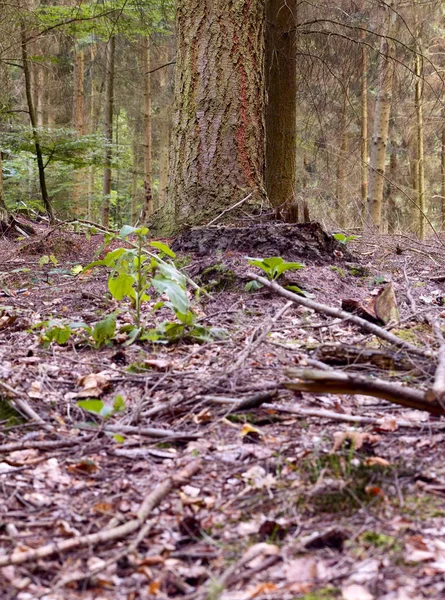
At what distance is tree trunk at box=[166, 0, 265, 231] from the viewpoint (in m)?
4.64

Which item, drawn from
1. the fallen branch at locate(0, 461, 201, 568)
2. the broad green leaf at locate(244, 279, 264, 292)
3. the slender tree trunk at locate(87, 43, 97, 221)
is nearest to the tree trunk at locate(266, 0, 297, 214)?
the broad green leaf at locate(244, 279, 264, 292)

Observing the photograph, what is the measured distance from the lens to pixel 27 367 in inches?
103

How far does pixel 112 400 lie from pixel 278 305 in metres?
1.47

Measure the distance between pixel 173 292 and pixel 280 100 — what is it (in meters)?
4.89

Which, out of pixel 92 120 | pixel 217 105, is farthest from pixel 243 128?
pixel 92 120

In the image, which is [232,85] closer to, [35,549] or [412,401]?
[412,401]

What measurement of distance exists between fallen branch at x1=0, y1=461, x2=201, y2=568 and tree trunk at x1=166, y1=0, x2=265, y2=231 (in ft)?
10.8

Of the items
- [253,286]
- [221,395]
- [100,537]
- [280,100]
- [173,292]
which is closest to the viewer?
[100,537]

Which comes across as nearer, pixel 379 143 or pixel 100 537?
pixel 100 537

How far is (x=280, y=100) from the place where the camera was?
6781 millimetres

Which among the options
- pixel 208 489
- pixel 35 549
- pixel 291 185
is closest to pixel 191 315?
pixel 208 489

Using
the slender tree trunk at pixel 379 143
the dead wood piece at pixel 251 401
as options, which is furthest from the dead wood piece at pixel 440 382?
the slender tree trunk at pixel 379 143

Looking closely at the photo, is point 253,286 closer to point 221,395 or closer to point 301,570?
point 221,395

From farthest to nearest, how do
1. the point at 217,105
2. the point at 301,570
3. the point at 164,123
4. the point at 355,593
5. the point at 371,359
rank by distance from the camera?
the point at 164,123 < the point at 217,105 < the point at 371,359 < the point at 301,570 < the point at 355,593
